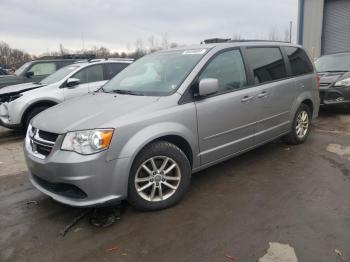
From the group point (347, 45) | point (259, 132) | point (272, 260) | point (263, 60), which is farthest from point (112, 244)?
point (347, 45)

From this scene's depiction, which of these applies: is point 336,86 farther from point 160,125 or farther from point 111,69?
point 160,125

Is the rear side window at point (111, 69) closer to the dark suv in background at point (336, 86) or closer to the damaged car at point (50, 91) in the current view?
the damaged car at point (50, 91)

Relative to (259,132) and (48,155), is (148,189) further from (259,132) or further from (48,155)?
(259,132)

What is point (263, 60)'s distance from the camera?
4871 millimetres

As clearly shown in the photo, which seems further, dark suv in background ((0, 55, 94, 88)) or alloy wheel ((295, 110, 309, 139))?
dark suv in background ((0, 55, 94, 88))

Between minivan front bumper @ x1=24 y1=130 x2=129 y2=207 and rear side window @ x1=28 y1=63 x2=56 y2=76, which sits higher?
rear side window @ x1=28 y1=63 x2=56 y2=76

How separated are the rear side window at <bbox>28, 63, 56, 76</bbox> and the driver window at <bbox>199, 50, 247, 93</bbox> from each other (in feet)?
26.2

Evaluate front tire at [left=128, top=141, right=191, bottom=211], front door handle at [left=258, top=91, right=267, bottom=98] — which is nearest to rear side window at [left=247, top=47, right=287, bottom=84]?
front door handle at [left=258, top=91, right=267, bottom=98]

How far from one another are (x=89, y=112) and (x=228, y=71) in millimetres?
1826

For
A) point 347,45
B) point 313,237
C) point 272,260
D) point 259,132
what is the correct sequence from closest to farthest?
point 272,260 → point 313,237 → point 259,132 → point 347,45

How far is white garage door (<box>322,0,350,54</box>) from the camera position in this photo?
17.8 metres

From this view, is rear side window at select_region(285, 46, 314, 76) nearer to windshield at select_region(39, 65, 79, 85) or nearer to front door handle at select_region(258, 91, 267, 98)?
front door handle at select_region(258, 91, 267, 98)

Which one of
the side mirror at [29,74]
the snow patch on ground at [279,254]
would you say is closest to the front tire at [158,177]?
the snow patch on ground at [279,254]

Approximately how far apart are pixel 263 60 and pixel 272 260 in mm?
3018
